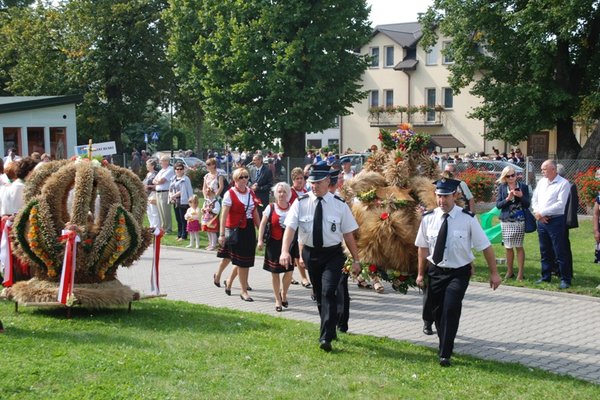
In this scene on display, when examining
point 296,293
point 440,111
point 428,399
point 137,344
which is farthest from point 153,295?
point 440,111

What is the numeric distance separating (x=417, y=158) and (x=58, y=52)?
42253 mm

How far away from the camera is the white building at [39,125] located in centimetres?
3244

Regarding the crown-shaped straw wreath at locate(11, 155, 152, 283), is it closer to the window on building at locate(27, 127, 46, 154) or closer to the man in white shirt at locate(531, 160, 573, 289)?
Result: the man in white shirt at locate(531, 160, 573, 289)

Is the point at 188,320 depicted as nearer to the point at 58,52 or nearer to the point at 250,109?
the point at 250,109

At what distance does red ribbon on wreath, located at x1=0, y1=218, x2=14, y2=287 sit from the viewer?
9.64m

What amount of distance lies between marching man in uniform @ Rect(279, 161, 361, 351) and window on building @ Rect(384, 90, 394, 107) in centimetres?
5279

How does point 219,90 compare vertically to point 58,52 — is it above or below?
below

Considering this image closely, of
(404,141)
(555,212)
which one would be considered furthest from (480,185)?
(404,141)

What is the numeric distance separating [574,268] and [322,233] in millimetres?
7119

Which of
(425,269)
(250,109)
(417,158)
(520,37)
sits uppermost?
(520,37)

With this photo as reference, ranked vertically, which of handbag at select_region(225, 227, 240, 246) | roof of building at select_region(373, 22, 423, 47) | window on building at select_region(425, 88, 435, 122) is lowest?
handbag at select_region(225, 227, 240, 246)

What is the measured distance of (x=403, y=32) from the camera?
202 ft

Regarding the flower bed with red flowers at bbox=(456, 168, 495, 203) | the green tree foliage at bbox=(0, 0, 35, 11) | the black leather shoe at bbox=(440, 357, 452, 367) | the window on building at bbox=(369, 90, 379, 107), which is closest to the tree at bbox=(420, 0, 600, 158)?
the flower bed with red flowers at bbox=(456, 168, 495, 203)

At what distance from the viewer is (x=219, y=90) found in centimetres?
3522
